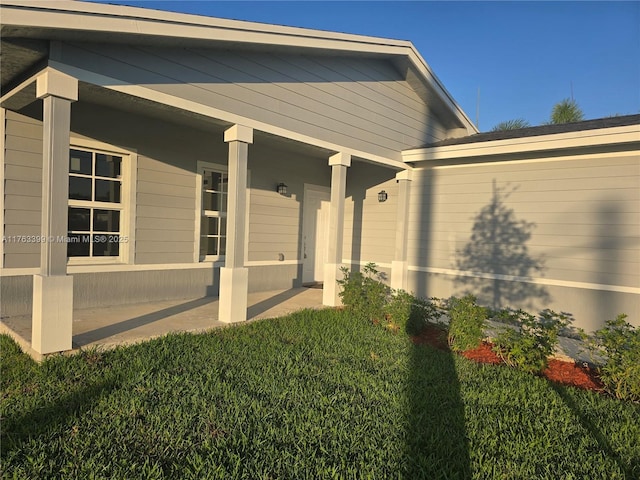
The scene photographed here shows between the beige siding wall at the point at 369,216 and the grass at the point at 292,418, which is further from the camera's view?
the beige siding wall at the point at 369,216

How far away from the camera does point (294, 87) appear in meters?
6.36

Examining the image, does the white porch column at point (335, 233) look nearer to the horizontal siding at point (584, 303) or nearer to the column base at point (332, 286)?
the column base at point (332, 286)

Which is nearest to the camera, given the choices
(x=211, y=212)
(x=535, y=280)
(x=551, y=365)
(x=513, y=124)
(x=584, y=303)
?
(x=551, y=365)

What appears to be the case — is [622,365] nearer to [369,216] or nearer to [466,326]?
[466,326]

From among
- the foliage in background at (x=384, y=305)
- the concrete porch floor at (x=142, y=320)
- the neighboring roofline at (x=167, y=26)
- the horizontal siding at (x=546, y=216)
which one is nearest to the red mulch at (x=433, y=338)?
the foliage in background at (x=384, y=305)

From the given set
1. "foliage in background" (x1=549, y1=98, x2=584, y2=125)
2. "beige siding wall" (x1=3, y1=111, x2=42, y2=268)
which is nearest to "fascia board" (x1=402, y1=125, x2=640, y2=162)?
"beige siding wall" (x1=3, y1=111, x2=42, y2=268)

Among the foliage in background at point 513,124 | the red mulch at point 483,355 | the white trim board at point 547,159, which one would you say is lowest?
the red mulch at point 483,355

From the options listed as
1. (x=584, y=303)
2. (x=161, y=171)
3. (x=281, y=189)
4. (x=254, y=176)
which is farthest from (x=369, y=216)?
(x=161, y=171)

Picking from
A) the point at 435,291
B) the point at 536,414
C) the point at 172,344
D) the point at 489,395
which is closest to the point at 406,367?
the point at 489,395

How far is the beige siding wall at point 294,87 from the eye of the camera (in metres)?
4.64

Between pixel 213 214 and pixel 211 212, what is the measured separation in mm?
53

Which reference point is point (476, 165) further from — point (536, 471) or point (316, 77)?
point (536, 471)

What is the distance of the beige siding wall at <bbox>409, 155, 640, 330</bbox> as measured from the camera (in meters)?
6.34

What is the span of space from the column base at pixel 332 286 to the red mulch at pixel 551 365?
66.1 inches
